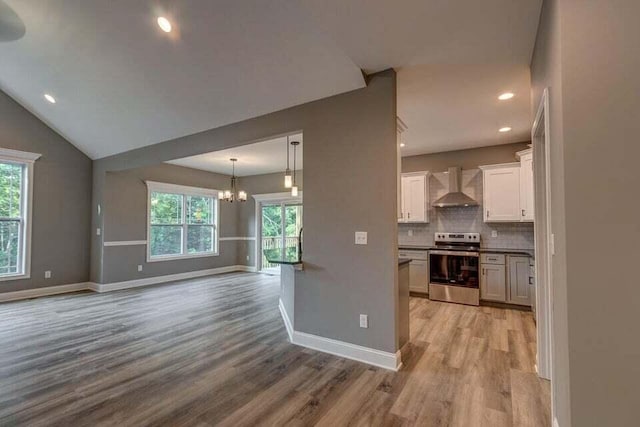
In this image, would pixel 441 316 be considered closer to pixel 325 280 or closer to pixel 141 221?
pixel 325 280

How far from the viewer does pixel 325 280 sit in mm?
3145

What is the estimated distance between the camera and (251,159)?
6684 mm

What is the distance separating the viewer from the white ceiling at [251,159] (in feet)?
18.4

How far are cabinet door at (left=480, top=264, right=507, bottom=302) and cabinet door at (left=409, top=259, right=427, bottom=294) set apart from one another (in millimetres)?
889

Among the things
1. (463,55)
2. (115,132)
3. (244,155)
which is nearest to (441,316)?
(463,55)

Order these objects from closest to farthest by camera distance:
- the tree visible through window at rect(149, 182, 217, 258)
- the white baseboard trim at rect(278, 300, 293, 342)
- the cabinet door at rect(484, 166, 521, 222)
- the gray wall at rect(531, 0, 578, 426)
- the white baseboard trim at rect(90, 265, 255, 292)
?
the gray wall at rect(531, 0, 578, 426), the white baseboard trim at rect(278, 300, 293, 342), the cabinet door at rect(484, 166, 521, 222), the white baseboard trim at rect(90, 265, 255, 292), the tree visible through window at rect(149, 182, 217, 258)

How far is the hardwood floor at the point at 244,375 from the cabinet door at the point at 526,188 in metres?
1.55

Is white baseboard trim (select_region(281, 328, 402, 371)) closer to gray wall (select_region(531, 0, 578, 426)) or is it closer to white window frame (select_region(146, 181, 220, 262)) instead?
gray wall (select_region(531, 0, 578, 426))

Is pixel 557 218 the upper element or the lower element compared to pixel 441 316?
upper

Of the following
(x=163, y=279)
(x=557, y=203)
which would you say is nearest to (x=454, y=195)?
(x=557, y=203)

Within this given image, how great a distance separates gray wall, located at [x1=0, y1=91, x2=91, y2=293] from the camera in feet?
17.7

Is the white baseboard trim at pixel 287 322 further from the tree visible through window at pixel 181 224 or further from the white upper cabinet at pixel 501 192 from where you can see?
the tree visible through window at pixel 181 224

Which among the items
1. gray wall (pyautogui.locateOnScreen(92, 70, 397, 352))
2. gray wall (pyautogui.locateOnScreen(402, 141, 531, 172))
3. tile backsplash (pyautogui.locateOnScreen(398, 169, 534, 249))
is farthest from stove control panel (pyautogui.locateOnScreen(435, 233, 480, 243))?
gray wall (pyautogui.locateOnScreen(92, 70, 397, 352))

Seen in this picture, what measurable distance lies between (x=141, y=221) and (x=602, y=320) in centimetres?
746
